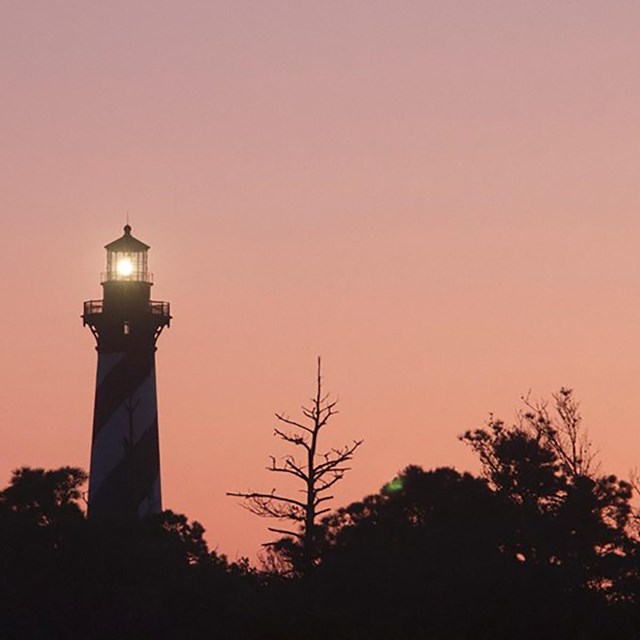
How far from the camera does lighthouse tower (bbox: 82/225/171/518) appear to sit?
8931 cm

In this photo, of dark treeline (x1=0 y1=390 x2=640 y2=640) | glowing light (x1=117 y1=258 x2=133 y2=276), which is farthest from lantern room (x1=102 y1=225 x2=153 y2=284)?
dark treeline (x1=0 y1=390 x2=640 y2=640)

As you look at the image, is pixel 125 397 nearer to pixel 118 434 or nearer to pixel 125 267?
pixel 118 434

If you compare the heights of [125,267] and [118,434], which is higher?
[125,267]

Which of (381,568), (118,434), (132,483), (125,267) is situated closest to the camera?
(381,568)

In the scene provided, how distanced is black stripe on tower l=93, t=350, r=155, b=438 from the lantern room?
4.31 m

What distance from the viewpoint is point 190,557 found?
76.6m

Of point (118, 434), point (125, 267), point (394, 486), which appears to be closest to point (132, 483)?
point (118, 434)

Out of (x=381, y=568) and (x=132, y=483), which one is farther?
(x=132, y=483)

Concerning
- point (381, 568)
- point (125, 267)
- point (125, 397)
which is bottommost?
point (381, 568)

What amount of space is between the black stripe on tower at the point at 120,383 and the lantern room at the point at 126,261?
14.2 ft

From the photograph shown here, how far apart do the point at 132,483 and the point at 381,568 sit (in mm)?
21559

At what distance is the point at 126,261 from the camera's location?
310 feet

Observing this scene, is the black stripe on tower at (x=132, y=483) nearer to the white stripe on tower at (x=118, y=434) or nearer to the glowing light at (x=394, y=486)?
the white stripe on tower at (x=118, y=434)

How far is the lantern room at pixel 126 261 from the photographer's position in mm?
94375
